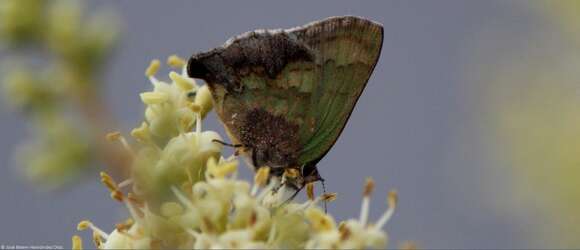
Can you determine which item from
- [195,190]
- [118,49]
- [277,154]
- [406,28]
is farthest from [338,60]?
[406,28]

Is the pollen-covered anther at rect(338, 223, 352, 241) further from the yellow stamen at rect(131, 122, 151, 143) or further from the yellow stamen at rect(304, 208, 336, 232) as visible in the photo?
the yellow stamen at rect(131, 122, 151, 143)

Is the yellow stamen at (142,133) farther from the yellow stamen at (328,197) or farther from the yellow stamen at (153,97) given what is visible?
the yellow stamen at (328,197)

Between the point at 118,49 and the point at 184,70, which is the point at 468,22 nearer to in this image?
the point at 184,70

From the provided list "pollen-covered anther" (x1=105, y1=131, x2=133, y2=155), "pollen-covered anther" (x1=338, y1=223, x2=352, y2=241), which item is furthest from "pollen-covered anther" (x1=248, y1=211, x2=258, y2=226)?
"pollen-covered anther" (x1=105, y1=131, x2=133, y2=155)

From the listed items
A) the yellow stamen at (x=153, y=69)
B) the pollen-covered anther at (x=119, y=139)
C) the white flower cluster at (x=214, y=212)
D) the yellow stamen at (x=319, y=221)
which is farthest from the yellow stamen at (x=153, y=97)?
the pollen-covered anther at (x=119, y=139)

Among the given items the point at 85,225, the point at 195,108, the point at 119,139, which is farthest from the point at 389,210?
the point at 119,139

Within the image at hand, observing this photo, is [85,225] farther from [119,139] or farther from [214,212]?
[119,139]
